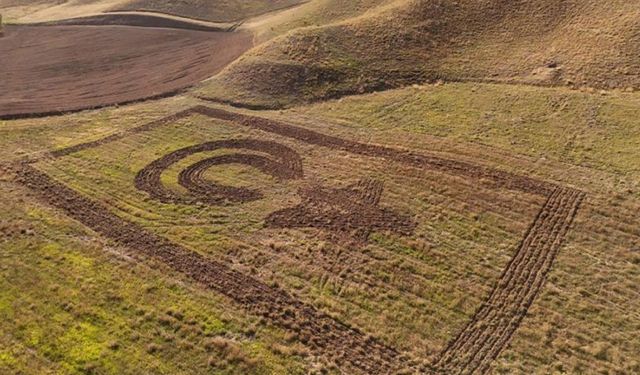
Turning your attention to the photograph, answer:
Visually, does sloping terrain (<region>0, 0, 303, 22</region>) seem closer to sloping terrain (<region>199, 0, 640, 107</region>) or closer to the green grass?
sloping terrain (<region>199, 0, 640, 107</region>)

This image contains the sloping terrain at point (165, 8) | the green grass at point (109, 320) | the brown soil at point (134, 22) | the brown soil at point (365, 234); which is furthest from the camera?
the sloping terrain at point (165, 8)

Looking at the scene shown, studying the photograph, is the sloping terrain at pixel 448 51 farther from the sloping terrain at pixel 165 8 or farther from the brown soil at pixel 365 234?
the sloping terrain at pixel 165 8

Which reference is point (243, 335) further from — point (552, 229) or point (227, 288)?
point (552, 229)

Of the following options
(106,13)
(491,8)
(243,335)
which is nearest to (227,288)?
(243,335)

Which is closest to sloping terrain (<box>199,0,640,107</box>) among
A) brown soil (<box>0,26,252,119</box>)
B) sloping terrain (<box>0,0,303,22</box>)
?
brown soil (<box>0,26,252,119</box>)

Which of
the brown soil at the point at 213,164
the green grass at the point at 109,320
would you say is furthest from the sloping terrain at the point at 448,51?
the green grass at the point at 109,320

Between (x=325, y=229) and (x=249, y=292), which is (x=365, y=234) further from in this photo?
(x=249, y=292)
